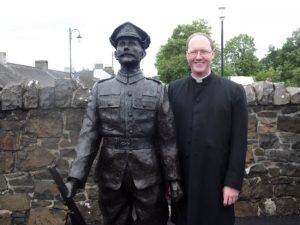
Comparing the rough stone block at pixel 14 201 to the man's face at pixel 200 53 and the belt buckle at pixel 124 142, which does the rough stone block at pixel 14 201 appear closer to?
the belt buckle at pixel 124 142

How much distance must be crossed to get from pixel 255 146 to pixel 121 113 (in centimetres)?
314

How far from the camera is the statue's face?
3.28 m

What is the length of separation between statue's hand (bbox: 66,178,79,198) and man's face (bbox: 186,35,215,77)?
122cm

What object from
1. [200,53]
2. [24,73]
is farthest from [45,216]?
[24,73]

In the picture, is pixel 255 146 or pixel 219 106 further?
A: pixel 255 146

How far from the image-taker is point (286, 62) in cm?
3784

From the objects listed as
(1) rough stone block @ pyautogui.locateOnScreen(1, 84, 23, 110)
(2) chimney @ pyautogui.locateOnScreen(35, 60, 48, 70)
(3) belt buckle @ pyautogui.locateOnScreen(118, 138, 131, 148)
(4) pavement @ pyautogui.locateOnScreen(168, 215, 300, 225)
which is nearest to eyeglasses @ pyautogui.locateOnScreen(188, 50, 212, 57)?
(3) belt buckle @ pyautogui.locateOnScreen(118, 138, 131, 148)

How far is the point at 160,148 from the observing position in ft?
11.0

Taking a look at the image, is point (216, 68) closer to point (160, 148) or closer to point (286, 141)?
point (286, 141)

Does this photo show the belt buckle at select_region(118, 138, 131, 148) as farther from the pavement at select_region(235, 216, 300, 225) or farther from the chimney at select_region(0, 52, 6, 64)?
the chimney at select_region(0, 52, 6, 64)

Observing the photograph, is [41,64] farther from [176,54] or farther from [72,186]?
[72,186]

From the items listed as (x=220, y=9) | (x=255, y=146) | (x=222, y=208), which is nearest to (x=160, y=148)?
(x=222, y=208)

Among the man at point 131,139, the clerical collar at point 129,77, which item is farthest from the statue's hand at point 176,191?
the clerical collar at point 129,77

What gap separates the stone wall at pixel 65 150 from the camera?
5.53 metres
